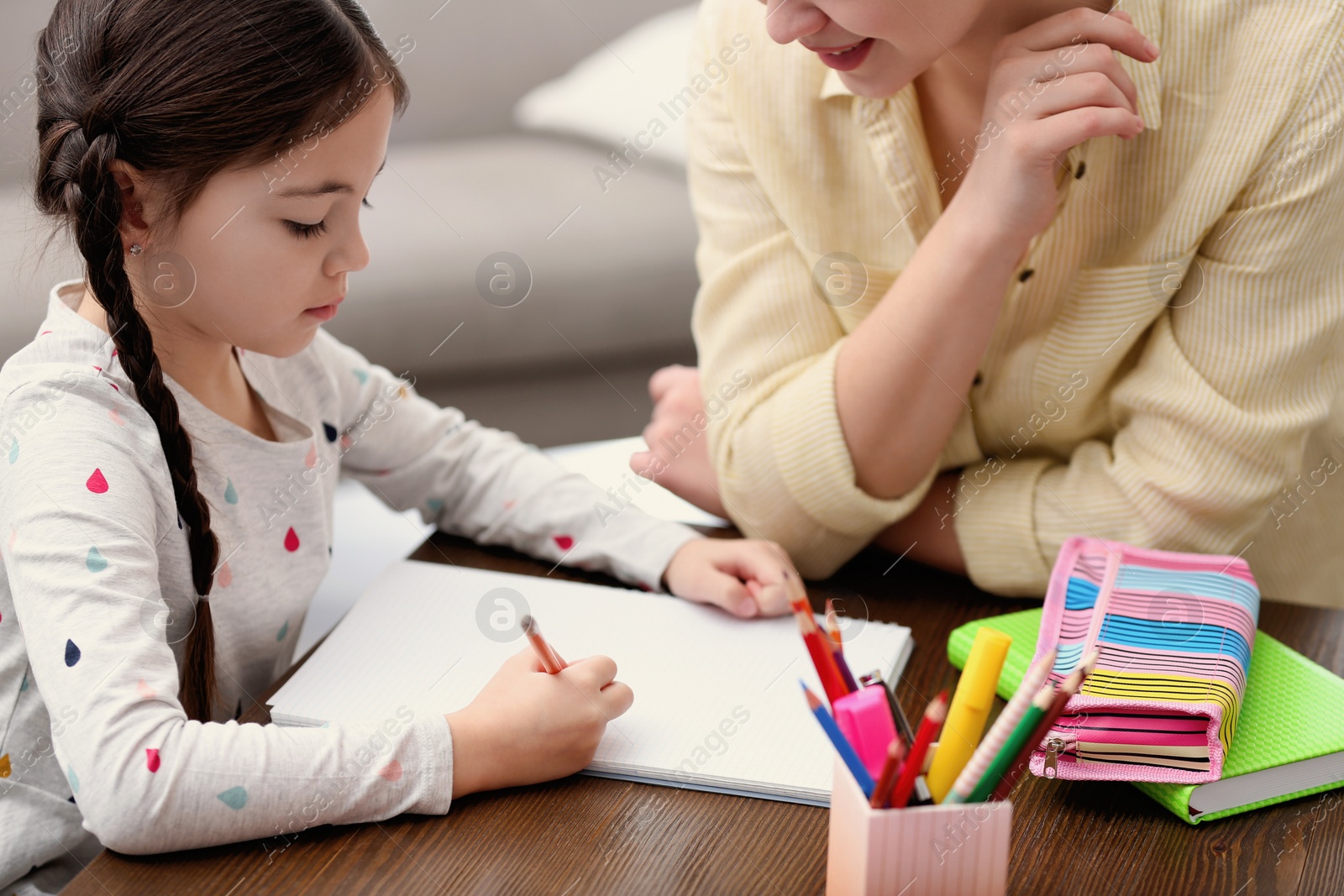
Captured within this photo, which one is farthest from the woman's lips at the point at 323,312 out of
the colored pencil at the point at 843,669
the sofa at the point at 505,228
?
the sofa at the point at 505,228

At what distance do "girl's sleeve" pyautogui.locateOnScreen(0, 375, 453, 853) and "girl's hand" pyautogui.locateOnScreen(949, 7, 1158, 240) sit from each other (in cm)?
59

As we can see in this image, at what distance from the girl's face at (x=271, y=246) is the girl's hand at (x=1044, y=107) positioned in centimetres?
49

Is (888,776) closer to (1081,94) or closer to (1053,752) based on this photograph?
(1053,752)

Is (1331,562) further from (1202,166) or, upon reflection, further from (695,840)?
(695,840)

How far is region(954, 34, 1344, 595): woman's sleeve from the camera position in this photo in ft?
2.90

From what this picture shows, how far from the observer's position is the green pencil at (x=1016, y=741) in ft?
1.68

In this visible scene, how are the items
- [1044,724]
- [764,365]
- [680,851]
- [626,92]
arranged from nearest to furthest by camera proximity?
[1044,724] → [680,851] → [764,365] → [626,92]

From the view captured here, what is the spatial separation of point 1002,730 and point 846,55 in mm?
587

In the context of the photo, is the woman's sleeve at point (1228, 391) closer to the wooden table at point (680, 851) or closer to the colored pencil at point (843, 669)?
the wooden table at point (680, 851)

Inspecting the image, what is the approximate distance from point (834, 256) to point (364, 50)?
1.52 feet

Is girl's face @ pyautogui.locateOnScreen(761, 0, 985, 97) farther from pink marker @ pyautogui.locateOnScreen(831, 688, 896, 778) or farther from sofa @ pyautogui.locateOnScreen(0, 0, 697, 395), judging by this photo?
sofa @ pyautogui.locateOnScreen(0, 0, 697, 395)

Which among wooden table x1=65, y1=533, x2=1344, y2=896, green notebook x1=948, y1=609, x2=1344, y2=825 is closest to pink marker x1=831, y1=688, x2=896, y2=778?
wooden table x1=65, y1=533, x2=1344, y2=896

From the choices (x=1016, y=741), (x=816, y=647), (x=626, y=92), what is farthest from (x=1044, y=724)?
(x=626, y=92)

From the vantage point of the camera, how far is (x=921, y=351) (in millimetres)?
971
